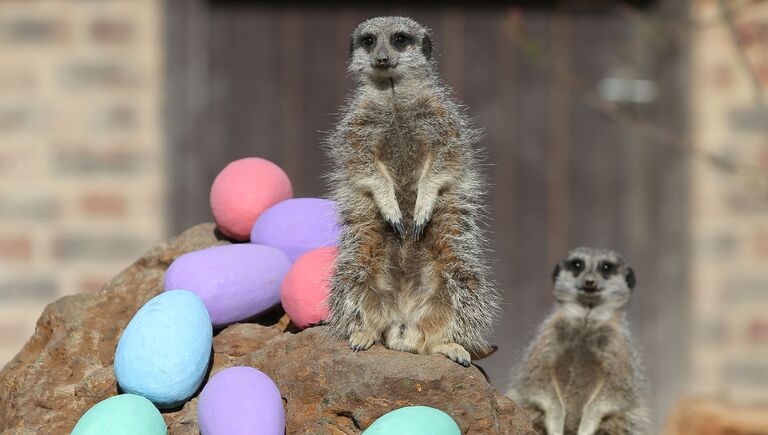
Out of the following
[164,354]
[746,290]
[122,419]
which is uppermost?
[164,354]

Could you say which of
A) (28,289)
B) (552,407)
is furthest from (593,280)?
(28,289)

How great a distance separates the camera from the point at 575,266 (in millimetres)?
5141

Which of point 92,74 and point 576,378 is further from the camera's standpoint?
point 92,74

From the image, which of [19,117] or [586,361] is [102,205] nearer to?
[19,117]

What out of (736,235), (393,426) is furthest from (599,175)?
(393,426)

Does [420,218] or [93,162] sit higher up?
[420,218]

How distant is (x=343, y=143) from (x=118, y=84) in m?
4.20

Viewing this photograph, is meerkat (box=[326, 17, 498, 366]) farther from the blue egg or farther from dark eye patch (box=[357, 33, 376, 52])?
the blue egg

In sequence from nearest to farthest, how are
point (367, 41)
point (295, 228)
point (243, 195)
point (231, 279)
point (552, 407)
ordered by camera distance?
point (367, 41)
point (231, 279)
point (295, 228)
point (243, 195)
point (552, 407)

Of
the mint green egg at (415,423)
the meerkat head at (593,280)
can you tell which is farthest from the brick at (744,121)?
the mint green egg at (415,423)

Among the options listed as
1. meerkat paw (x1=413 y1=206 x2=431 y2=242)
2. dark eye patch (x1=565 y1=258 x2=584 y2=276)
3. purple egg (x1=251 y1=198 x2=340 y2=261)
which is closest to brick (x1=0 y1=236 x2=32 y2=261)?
purple egg (x1=251 y1=198 x2=340 y2=261)

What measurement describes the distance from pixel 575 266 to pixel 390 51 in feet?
5.34

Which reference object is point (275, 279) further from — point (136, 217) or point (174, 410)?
point (136, 217)

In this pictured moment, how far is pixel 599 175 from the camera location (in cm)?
810
